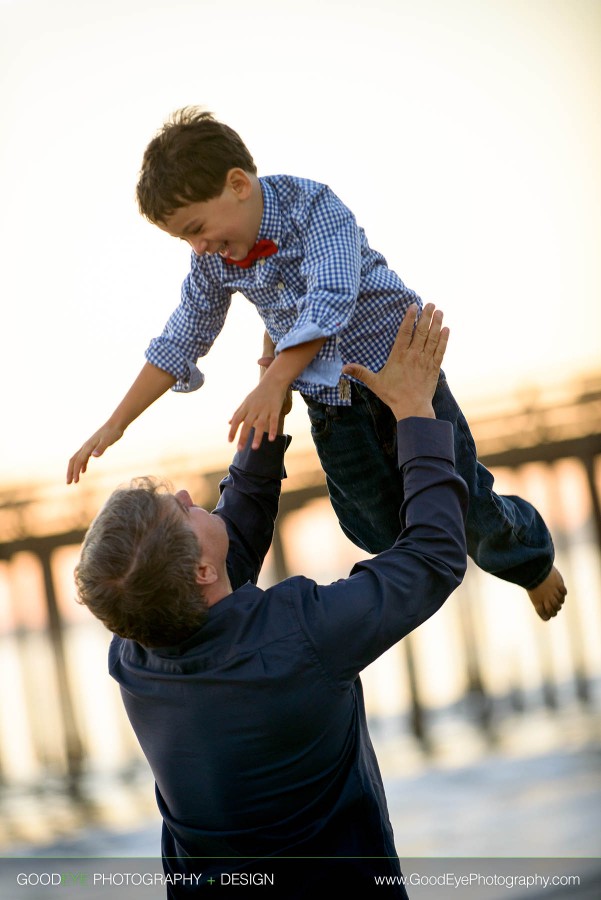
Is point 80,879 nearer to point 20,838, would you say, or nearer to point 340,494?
point 20,838

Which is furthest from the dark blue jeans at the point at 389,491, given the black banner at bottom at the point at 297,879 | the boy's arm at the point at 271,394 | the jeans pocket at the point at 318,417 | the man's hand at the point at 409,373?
the black banner at bottom at the point at 297,879

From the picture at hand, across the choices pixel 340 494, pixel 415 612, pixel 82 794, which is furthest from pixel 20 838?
Result: pixel 415 612

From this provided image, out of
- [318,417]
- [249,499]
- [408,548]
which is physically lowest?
[408,548]

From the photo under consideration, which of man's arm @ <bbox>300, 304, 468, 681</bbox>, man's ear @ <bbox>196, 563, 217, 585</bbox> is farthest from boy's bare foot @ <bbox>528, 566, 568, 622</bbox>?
man's ear @ <bbox>196, 563, 217, 585</bbox>

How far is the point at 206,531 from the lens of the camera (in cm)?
158

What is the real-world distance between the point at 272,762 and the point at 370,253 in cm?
76

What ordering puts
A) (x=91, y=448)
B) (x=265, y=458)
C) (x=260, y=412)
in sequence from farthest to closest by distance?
(x=265, y=458), (x=91, y=448), (x=260, y=412)

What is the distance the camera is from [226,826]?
1.56 metres

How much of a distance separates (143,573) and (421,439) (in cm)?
43

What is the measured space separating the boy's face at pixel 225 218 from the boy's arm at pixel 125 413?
26 cm

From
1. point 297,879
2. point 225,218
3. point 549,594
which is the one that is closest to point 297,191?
point 225,218

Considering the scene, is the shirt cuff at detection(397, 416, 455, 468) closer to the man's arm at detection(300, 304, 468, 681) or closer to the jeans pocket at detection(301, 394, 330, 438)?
the man's arm at detection(300, 304, 468, 681)

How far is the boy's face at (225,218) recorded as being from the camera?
5.13 ft

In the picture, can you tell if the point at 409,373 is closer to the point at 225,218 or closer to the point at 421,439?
the point at 421,439
